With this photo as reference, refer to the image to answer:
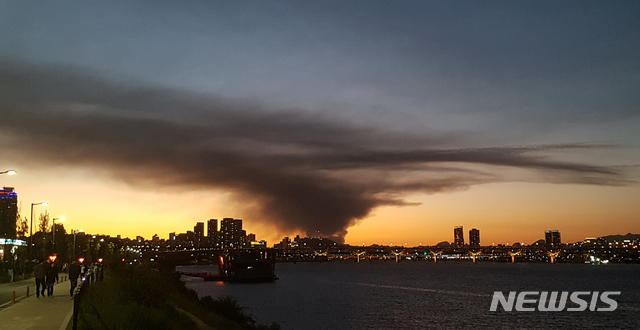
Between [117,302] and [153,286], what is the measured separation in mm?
9132

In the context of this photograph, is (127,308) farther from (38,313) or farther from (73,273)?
(73,273)

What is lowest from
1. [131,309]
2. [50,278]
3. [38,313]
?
[38,313]

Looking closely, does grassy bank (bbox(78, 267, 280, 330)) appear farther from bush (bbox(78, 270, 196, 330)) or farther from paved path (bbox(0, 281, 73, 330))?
paved path (bbox(0, 281, 73, 330))

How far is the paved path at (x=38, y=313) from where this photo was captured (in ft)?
71.8

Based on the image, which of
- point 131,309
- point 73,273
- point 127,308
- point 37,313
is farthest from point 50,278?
point 131,309

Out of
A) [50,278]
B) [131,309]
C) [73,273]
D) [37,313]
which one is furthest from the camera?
[50,278]

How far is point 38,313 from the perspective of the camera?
25.7m

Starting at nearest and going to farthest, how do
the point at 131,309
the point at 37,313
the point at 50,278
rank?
the point at 131,309 < the point at 37,313 < the point at 50,278

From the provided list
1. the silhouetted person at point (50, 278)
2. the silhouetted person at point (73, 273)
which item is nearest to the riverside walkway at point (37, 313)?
the silhouetted person at point (50, 278)

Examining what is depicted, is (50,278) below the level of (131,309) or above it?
above

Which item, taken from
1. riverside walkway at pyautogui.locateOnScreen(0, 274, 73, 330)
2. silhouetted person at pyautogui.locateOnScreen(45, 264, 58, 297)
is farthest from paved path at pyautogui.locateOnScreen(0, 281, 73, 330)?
silhouetted person at pyautogui.locateOnScreen(45, 264, 58, 297)

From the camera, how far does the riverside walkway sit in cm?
2194

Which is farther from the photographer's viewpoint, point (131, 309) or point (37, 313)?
point (37, 313)

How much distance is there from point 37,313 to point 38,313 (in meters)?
0.05
